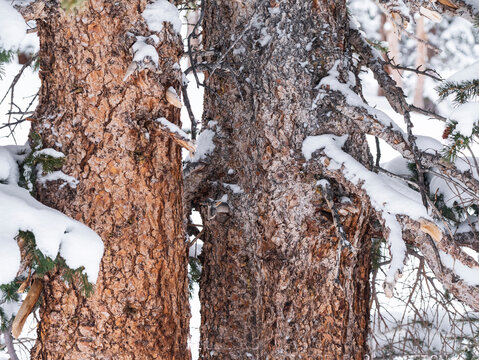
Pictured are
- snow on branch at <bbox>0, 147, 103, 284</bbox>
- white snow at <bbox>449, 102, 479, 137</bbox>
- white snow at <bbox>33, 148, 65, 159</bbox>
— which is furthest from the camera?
white snow at <bbox>33, 148, 65, 159</bbox>

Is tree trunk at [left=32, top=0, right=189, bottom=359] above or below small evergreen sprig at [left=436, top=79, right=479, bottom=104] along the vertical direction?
below

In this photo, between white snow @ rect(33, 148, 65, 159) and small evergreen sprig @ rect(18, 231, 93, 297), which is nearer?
small evergreen sprig @ rect(18, 231, 93, 297)

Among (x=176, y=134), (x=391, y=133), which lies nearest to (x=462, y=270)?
(x=391, y=133)

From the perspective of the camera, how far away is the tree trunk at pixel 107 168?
261cm

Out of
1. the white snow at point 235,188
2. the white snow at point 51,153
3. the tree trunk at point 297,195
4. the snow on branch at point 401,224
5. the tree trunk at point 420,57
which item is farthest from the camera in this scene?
the tree trunk at point 420,57

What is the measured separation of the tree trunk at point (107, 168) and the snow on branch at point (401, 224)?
935 millimetres

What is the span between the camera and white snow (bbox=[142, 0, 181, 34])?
2682 mm

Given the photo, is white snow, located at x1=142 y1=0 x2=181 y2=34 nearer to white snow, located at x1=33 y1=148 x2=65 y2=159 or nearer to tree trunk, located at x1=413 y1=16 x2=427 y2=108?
white snow, located at x1=33 y1=148 x2=65 y2=159

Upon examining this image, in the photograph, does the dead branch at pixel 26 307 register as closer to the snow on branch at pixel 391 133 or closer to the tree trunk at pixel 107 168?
the tree trunk at pixel 107 168

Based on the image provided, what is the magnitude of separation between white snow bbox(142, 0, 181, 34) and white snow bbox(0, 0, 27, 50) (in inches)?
28.5

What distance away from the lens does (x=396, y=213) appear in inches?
102

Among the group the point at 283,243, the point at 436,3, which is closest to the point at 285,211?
the point at 283,243

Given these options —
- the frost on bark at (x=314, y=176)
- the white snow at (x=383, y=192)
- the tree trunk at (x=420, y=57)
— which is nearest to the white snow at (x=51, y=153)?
the frost on bark at (x=314, y=176)

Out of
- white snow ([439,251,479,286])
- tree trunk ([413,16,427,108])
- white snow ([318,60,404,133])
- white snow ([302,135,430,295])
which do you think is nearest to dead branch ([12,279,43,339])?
white snow ([302,135,430,295])
